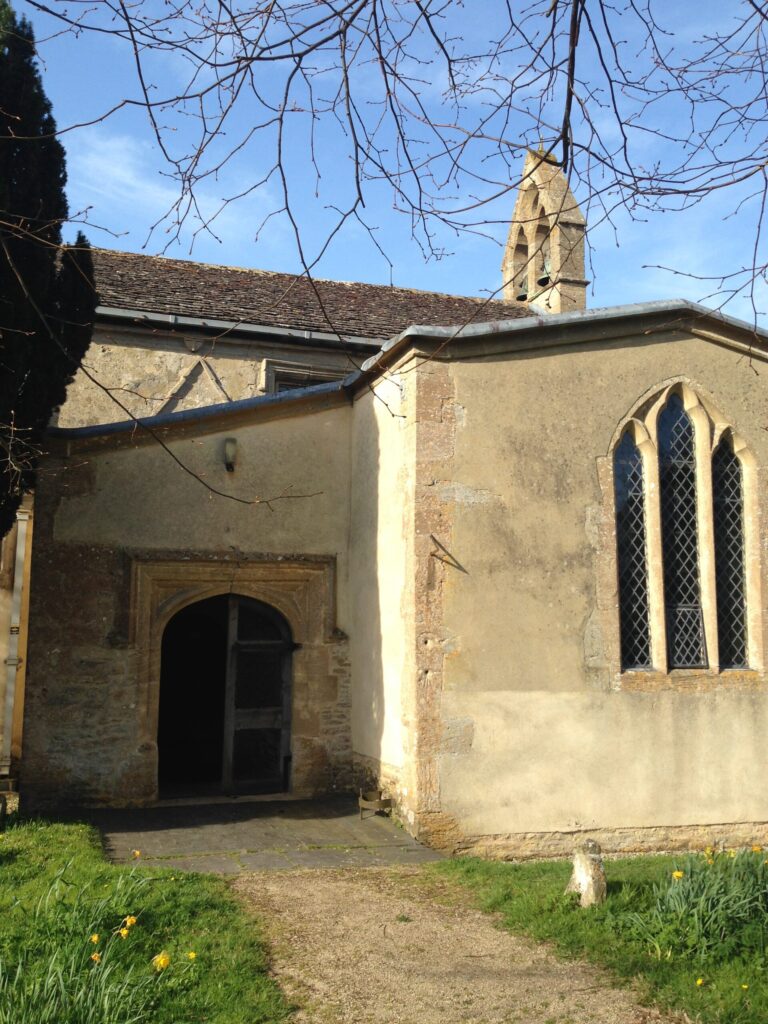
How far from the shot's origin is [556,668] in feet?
28.3

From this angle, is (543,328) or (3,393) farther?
(543,328)

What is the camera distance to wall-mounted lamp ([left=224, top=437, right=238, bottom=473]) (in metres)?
9.88

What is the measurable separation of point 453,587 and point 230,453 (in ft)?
9.83

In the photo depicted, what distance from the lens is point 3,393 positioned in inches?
309

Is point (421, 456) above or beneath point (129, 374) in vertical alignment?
beneath


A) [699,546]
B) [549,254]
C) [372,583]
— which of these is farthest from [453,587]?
[549,254]

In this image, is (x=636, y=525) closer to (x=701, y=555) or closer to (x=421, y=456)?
(x=701, y=555)

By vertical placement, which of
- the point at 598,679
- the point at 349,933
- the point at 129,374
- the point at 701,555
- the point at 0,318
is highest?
the point at 129,374

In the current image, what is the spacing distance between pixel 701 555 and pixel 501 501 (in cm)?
231

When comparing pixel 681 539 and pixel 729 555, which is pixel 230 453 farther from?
pixel 729 555

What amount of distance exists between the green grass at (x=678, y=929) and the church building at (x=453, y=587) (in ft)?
6.60

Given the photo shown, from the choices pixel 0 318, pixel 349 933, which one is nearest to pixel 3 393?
pixel 0 318

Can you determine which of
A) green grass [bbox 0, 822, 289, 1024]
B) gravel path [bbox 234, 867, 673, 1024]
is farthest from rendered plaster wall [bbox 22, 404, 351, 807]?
gravel path [bbox 234, 867, 673, 1024]

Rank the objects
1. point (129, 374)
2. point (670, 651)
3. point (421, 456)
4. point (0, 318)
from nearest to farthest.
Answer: point (0, 318) < point (421, 456) < point (670, 651) < point (129, 374)
